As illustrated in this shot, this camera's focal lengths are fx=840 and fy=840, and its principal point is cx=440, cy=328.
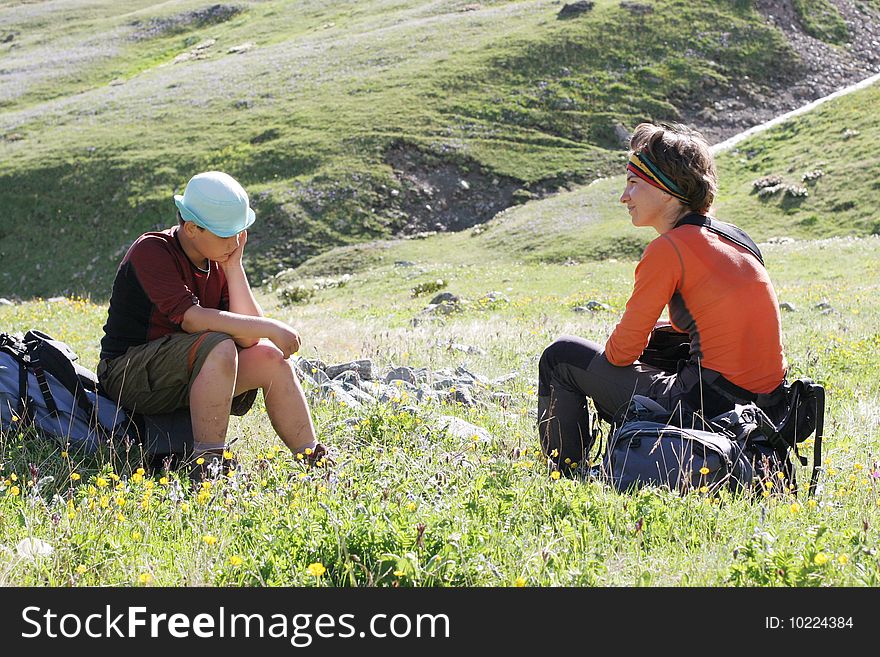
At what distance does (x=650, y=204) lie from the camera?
5.40 metres

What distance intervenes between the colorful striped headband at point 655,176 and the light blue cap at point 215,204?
2560 millimetres

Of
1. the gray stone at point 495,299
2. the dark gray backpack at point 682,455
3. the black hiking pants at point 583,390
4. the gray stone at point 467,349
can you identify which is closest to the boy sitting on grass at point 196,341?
the black hiking pants at point 583,390

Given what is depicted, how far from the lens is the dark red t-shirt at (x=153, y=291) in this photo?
569 cm

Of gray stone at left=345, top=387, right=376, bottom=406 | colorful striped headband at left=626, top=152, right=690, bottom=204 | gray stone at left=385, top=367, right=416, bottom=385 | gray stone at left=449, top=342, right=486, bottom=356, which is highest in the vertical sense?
colorful striped headband at left=626, top=152, right=690, bottom=204

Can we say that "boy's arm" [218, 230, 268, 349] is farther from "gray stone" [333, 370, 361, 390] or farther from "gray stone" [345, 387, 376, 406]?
"gray stone" [333, 370, 361, 390]

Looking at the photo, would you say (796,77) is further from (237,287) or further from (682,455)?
(682,455)

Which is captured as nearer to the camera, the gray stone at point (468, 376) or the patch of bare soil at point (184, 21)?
the gray stone at point (468, 376)

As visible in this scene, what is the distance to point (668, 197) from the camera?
536 cm

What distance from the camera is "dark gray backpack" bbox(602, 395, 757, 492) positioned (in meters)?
4.64

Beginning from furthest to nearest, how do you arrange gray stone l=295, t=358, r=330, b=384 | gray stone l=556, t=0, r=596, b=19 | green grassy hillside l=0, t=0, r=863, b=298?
gray stone l=556, t=0, r=596, b=19 < green grassy hillside l=0, t=0, r=863, b=298 < gray stone l=295, t=358, r=330, b=384

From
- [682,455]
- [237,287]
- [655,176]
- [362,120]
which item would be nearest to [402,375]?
[237,287]

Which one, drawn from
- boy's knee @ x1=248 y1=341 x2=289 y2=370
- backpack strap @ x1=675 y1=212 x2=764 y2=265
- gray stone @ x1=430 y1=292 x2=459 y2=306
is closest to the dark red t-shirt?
boy's knee @ x1=248 y1=341 x2=289 y2=370

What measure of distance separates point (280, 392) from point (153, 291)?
110 centimetres

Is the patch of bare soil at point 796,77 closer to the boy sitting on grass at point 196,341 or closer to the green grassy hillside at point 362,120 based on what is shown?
the green grassy hillside at point 362,120
